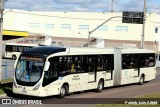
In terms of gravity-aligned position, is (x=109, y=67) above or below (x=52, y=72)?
below

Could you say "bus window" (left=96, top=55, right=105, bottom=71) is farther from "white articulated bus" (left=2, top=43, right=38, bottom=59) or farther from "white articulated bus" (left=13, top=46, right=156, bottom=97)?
"white articulated bus" (left=2, top=43, right=38, bottom=59)

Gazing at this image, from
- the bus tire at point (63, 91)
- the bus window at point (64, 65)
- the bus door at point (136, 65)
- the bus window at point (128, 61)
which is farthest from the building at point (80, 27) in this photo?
the bus tire at point (63, 91)

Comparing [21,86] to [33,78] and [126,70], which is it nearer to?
[33,78]

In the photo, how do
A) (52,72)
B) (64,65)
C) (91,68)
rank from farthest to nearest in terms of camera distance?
1. (91,68)
2. (64,65)
3. (52,72)

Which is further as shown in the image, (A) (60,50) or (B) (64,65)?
(B) (64,65)

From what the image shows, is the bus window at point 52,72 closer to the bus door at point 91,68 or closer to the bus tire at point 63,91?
the bus tire at point 63,91

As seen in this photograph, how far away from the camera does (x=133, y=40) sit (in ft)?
293

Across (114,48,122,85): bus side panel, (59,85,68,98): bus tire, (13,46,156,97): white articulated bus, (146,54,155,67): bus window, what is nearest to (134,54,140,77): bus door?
(13,46,156,97): white articulated bus

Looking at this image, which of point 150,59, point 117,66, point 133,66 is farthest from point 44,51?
point 150,59

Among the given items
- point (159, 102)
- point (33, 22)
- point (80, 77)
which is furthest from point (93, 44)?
point (159, 102)

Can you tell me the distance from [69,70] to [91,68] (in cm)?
251

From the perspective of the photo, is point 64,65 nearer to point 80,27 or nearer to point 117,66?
point 117,66

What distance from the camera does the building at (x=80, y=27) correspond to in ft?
288

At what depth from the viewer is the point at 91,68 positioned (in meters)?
25.5
